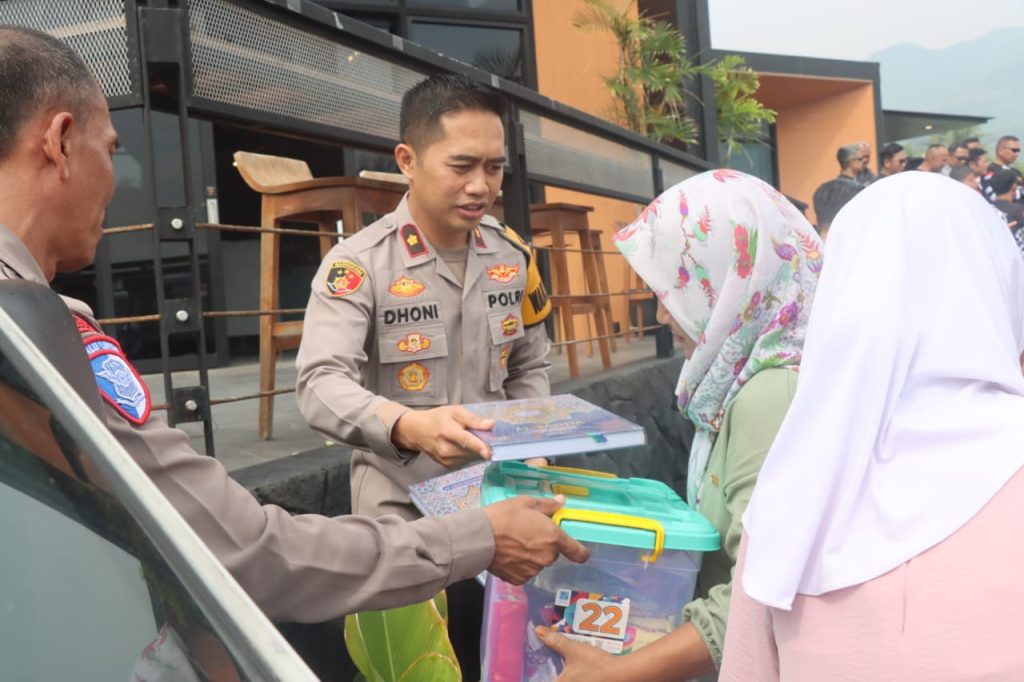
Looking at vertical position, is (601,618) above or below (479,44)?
below

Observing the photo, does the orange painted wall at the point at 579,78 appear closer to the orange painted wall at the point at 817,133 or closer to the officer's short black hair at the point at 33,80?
the officer's short black hair at the point at 33,80

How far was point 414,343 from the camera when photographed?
88.3 inches

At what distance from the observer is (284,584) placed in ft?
4.45

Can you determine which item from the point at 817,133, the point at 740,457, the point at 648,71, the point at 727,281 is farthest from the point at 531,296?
the point at 817,133

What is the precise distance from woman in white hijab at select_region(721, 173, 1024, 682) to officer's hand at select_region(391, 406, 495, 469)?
0.50 meters

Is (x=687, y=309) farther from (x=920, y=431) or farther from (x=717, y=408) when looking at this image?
(x=920, y=431)

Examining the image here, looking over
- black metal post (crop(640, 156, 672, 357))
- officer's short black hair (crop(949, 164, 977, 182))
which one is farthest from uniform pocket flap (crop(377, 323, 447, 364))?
officer's short black hair (crop(949, 164, 977, 182))

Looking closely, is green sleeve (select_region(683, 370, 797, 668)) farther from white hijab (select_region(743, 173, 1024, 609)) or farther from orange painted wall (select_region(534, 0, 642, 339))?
orange painted wall (select_region(534, 0, 642, 339))

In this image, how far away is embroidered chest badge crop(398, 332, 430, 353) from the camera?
2232 millimetres

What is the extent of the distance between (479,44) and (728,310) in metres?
6.97

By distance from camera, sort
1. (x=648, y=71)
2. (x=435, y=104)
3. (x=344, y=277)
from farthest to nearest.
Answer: (x=648, y=71), (x=435, y=104), (x=344, y=277)

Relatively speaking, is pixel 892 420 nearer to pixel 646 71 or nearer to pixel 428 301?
pixel 428 301

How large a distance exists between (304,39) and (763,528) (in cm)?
210

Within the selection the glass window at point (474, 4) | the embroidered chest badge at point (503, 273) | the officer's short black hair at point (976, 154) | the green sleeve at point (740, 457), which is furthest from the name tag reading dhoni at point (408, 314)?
the officer's short black hair at point (976, 154)
